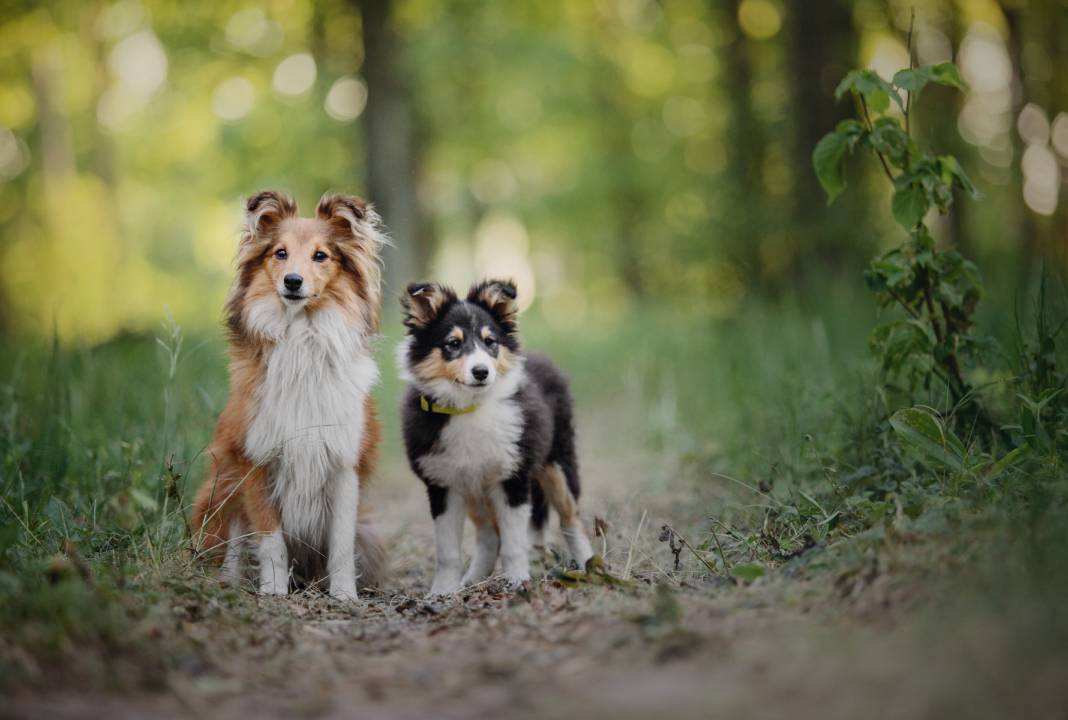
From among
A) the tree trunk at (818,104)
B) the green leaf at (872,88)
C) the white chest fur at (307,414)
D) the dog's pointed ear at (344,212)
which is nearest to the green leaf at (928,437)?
the green leaf at (872,88)

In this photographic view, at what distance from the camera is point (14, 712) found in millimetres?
2264

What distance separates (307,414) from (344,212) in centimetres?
108

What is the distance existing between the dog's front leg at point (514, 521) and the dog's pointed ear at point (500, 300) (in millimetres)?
867

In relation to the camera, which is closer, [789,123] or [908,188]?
[908,188]

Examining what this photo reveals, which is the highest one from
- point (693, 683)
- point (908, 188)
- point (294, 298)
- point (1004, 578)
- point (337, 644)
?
point (908, 188)

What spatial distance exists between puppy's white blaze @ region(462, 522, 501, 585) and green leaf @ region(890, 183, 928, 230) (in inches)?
102

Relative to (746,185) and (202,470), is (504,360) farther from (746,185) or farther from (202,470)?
(746,185)

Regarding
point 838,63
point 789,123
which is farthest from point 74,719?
point 789,123

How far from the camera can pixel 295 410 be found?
171 inches

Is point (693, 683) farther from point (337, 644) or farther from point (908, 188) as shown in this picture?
point (908, 188)

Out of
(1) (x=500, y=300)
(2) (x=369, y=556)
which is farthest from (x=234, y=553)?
(1) (x=500, y=300)

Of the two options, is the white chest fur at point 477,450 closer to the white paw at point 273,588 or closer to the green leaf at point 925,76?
the white paw at point 273,588

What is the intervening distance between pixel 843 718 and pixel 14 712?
2008mm

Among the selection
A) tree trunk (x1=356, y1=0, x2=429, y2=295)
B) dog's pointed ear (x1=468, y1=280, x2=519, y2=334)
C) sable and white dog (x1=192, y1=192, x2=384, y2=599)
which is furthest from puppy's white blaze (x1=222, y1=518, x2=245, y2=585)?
tree trunk (x1=356, y1=0, x2=429, y2=295)
